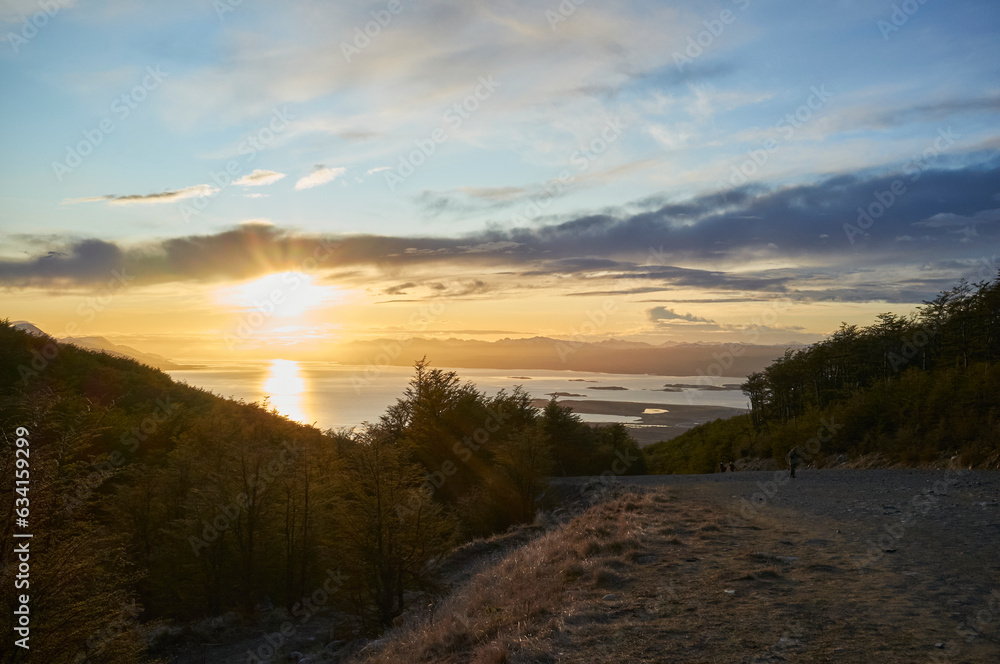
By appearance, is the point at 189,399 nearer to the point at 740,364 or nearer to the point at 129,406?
the point at 129,406

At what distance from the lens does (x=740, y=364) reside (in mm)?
197125

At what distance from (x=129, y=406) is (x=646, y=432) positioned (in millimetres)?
64216

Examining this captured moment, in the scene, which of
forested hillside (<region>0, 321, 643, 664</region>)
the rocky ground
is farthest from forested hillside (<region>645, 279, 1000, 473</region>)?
forested hillside (<region>0, 321, 643, 664</region>)

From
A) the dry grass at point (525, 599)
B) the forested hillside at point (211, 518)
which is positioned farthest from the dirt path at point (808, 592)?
the forested hillside at point (211, 518)

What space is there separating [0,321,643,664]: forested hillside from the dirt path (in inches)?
257

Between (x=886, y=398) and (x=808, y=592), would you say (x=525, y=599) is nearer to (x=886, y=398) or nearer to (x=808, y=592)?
(x=808, y=592)

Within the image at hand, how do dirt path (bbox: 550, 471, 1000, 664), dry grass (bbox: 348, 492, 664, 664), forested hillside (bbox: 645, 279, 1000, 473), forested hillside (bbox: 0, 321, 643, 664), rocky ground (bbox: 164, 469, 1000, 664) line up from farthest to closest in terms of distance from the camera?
1. forested hillside (bbox: 645, 279, 1000, 473)
2. forested hillside (bbox: 0, 321, 643, 664)
3. dry grass (bbox: 348, 492, 664, 664)
4. rocky ground (bbox: 164, 469, 1000, 664)
5. dirt path (bbox: 550, 471, 1000, 664)

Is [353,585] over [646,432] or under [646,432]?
over

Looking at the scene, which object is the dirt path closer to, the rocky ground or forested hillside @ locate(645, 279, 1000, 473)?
the rocky ground

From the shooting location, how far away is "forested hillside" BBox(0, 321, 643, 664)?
7.59m

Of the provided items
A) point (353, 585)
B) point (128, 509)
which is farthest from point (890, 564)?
point (128, 509)

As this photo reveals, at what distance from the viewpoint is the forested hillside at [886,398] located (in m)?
26.6

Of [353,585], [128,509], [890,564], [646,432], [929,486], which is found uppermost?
[890,564]

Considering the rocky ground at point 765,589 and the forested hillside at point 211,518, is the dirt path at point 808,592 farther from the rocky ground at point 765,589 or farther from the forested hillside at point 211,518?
the forested hillside at point 211,518
